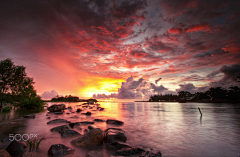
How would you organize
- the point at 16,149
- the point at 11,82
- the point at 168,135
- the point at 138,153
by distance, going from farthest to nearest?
the point at 11,82 < the point at 168,135 < the point at 138,153 < the point at 16,149

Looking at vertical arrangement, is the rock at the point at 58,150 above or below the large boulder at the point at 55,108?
above

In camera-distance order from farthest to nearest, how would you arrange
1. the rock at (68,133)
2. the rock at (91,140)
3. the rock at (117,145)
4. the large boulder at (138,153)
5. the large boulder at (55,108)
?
the large boulder at (55,108) < the rock at (68,133) < the rock at (91,140) < the rock at (117,145) < the large boulder at (138,153)

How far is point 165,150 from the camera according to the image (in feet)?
20.0

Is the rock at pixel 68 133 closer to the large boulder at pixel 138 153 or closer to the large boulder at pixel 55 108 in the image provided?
the large boulder at pixel 138 153

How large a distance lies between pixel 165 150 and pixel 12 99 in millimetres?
31009

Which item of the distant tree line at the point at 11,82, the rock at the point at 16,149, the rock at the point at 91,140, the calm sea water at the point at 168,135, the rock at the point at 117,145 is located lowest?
the calm sea water at the point at 168,135

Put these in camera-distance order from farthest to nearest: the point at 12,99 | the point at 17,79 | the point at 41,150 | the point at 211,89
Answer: the point at 211,89 < the point at 17,79 < the point at 12,99 < the point at 41,150

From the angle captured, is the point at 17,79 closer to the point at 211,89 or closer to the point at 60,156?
the point at 60,156

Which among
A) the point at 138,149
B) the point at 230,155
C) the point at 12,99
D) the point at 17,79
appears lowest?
the point at 230,155

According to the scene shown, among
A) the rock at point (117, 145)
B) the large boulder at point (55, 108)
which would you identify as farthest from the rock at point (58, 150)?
the large boulder at point (55, 108)

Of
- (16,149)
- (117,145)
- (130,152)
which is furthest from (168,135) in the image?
(16,149)

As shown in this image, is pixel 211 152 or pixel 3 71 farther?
pixel 3 71

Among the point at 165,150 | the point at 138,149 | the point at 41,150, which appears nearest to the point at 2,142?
the point at 41,150

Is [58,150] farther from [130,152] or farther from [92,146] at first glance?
[130,152]
